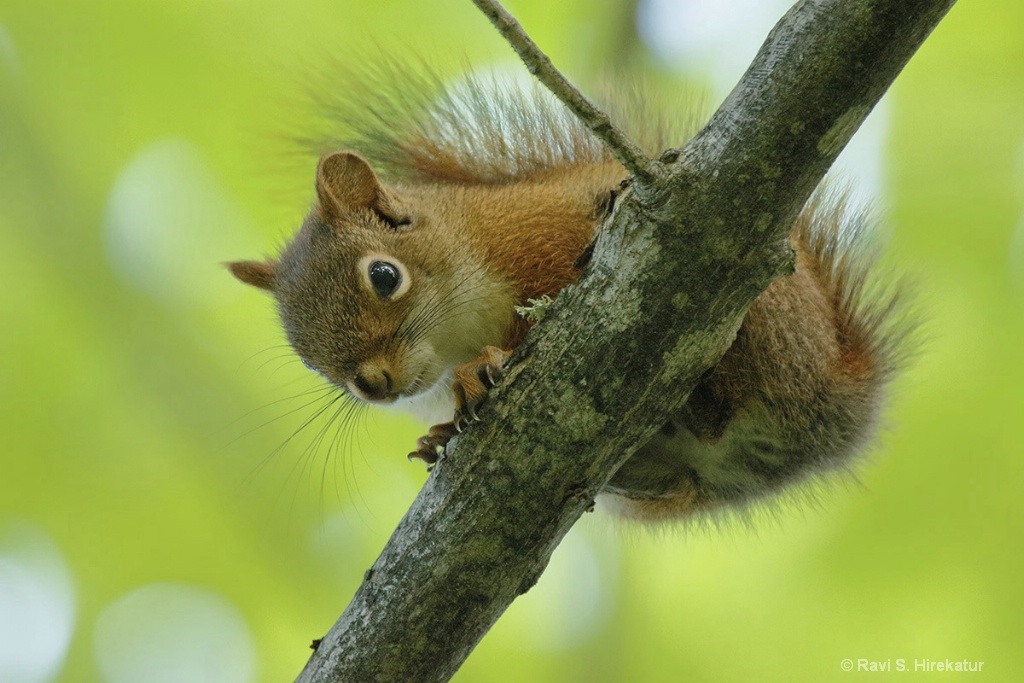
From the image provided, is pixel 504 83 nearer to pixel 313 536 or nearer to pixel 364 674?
pixel 313 536

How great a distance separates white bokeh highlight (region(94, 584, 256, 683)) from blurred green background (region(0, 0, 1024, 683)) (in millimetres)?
13

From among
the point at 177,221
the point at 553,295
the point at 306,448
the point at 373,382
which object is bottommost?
the point at 373,382

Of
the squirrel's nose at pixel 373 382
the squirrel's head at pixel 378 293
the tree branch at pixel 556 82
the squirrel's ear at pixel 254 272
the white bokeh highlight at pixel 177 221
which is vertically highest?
the white bokeh highlight at pixel 177 221

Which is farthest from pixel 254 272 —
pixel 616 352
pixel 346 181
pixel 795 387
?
pixel 795 387

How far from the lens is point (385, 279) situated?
3324mm

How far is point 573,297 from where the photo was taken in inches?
100

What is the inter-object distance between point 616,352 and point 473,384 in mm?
399

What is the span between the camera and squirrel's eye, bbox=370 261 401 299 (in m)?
3.31

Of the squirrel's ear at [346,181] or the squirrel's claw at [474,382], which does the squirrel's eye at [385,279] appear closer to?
the squirrel's ear at [346,181]

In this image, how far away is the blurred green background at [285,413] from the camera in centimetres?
422

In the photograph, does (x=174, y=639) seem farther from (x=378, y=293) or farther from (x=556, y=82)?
(x=556, y=82)

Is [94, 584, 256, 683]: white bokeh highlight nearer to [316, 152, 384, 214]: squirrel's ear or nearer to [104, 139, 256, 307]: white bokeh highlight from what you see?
[104, 139, 256, 307]: white bokeh highlight

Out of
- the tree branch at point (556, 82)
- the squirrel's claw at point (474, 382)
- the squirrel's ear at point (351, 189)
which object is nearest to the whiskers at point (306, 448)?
the squirrel's ear at point (351, 189)

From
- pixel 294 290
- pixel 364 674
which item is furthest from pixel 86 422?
pixel 364 674
